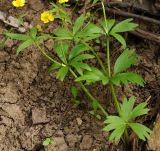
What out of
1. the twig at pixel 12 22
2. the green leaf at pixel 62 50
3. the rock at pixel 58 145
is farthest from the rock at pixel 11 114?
the twig at pixel 12 22

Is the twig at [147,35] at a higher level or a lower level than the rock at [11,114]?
higher

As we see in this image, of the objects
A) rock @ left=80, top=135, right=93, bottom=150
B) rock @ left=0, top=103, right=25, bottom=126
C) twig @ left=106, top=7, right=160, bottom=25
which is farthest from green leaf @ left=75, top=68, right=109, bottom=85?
twig @ left=106, top=7, right=160, bottom=25

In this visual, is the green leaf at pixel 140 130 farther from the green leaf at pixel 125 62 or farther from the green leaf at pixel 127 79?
the green leaf at pixel 125 62

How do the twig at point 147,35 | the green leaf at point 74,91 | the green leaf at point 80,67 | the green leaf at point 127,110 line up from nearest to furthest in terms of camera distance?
1. the green leaf at point 127,110
2. the green leaf at point 80,67
3. the green leaf at point 74,91
4. the twig at point 147,35


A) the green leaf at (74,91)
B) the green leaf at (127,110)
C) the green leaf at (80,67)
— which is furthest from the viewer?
the green leaf at (74,91)

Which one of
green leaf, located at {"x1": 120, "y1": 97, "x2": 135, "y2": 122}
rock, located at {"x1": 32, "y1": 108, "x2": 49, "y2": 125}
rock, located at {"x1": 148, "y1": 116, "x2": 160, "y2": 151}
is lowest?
rock, located at {"x1": 148, "y1": 116, "x2": 160, "y2": 151}

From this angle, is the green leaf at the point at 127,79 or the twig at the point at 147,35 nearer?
the green leaf at the point at 127,79

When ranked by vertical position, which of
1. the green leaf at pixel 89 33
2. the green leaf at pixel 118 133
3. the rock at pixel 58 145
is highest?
the green leaf at pixel 89 33

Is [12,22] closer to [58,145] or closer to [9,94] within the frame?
[9,94]

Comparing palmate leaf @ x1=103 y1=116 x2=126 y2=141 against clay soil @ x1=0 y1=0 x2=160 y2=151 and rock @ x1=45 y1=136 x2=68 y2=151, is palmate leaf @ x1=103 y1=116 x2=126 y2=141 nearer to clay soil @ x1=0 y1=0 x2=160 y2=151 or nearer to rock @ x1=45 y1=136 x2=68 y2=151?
clay soil @ x1=0 y1=0 x2=160 y2=151
